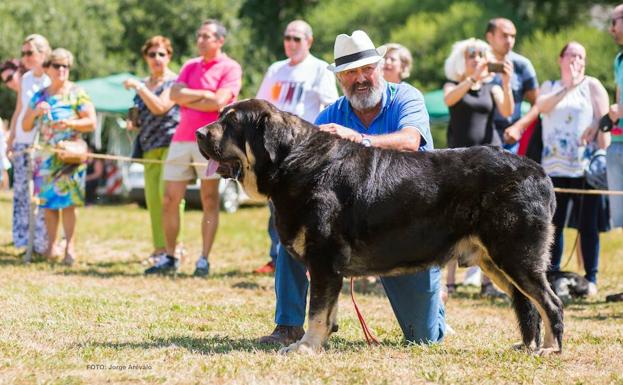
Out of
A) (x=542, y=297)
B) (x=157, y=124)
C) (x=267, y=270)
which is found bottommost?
(x=267, y=270)

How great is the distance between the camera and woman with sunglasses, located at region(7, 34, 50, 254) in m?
11.0

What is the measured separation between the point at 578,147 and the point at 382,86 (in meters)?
3.82

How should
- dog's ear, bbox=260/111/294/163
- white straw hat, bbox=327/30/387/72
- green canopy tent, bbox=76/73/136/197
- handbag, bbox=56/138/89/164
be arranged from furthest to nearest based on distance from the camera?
green canopy tent, bbox=76/73/136/197 < handbag, bbox=56/138/89/164 < white straw hat, bbox=327/30/387/72 < dog's ear, bbox=260/111/294/163

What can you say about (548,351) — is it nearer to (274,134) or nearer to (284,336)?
(284,336)

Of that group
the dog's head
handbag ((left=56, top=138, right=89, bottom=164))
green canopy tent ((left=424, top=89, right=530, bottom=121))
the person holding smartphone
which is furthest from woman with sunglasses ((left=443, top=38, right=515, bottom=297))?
green canopy tent ((left=424, top=89, right=530, bottom=121))

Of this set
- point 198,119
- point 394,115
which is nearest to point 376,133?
point 394,115

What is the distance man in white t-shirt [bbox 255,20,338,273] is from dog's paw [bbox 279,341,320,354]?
161 inches

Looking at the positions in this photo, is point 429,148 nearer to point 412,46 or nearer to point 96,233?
point 96,233

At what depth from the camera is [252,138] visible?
5.18 m

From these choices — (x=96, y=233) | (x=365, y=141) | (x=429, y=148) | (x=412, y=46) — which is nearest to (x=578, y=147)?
(x=429, y=148)

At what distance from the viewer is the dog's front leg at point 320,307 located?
522 centimetres

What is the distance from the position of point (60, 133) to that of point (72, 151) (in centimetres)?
37

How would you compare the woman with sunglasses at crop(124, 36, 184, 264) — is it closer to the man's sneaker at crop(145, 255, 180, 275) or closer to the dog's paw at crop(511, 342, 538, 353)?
the man's sneaker at crop(145, 255, 180, 275)

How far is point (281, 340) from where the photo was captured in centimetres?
578
